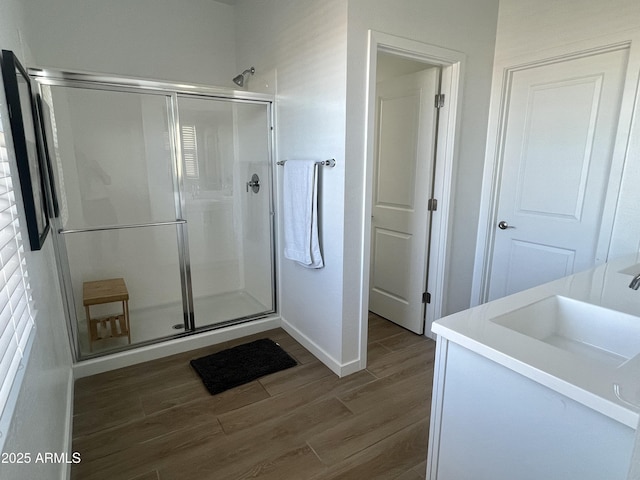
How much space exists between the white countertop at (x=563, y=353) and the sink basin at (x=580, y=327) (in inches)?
1.2

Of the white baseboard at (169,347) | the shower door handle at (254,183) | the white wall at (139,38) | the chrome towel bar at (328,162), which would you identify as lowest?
the white baseboard at (169,347)

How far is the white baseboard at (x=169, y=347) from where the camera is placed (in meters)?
2.35

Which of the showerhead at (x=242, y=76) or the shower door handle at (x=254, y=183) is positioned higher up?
the showerhead at (x=242, y=76)

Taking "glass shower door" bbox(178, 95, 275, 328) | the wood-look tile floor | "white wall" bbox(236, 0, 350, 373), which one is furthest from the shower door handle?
the wood-look tile floor

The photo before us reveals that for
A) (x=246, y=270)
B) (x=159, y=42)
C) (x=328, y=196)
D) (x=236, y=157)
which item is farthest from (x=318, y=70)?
(x=246, y=270)

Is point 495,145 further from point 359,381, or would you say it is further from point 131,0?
point 131,0

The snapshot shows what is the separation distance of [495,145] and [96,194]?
3.07 metres

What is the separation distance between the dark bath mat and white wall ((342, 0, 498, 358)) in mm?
559

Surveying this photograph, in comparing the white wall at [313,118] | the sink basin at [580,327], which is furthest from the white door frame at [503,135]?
the white wall at [313,118]

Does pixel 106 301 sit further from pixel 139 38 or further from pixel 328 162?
pixel 139 38

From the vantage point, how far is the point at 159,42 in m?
3.01

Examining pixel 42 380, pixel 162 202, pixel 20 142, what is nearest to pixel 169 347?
pixel 162 202

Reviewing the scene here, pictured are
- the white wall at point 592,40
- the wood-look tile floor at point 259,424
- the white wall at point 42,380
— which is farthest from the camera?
the white wall at point 592,40

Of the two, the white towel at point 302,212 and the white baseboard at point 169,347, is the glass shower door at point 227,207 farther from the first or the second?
the white towel at point 302,212
